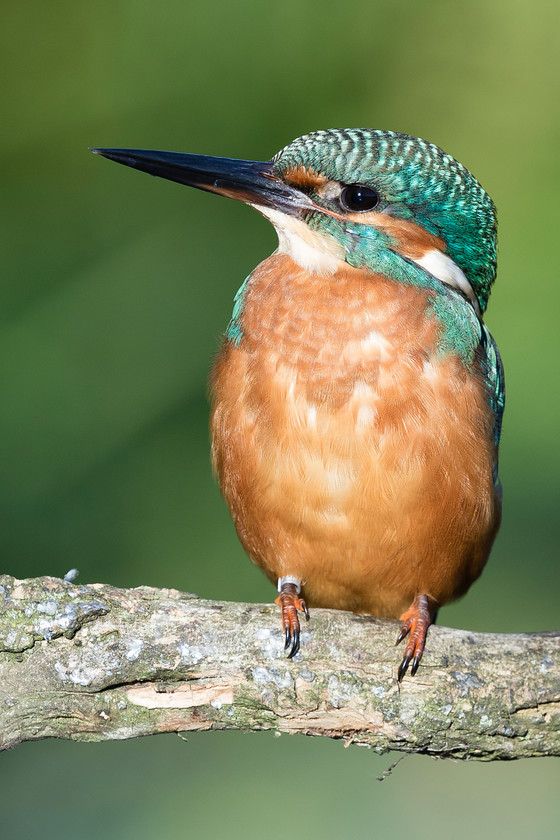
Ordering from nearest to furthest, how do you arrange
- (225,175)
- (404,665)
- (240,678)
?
(240,678) → (404,665) → (225,175)

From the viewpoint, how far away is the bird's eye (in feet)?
8.64

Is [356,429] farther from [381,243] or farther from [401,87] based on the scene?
[401,87]

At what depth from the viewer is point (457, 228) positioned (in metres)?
2.78

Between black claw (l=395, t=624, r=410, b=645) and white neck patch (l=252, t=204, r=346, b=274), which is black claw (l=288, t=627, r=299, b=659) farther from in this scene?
white neck patch (l=252, t=204, r=346, b=274)

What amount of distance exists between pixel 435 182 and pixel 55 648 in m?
1.61

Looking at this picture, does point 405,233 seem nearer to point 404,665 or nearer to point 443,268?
point 443,268

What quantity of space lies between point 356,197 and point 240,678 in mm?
1320

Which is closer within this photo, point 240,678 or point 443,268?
point 240,678

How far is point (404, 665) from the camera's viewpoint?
8.30 feet

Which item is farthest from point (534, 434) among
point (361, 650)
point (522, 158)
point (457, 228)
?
point (361, 650)

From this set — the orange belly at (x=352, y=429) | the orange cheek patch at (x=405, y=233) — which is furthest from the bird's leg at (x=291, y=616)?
the orange cheek patch at (x=405, y=233)

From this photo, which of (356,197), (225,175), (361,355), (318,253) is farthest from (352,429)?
(225,175)

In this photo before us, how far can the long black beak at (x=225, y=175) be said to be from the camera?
2.67m

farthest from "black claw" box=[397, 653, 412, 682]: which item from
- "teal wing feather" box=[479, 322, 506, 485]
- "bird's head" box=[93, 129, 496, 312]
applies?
"bird's head" box=[93, 129, 496, 312]
